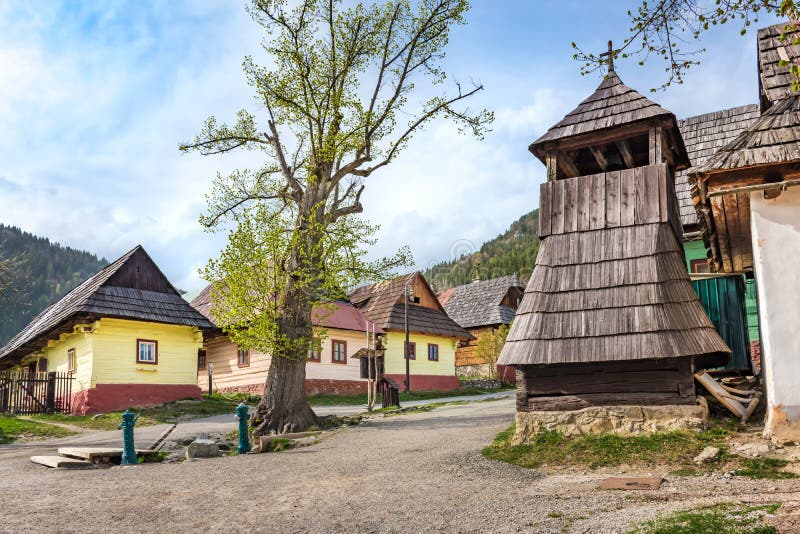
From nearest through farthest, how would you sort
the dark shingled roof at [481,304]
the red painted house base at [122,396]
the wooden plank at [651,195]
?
1. the wooden plank at [651,195]
2. the red painted house base at [122,396]
3. the dark shingled roof at [481,304]

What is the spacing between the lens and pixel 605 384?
10781mm

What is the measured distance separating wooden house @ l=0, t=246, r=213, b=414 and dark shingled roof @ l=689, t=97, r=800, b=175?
1944 cm

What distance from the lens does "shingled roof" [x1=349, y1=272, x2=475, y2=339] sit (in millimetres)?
32062

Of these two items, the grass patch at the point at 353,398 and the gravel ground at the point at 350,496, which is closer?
the gravel ground at the point at 350,496

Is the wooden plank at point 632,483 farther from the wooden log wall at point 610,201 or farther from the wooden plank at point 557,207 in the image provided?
the wooden plank at point 557,207

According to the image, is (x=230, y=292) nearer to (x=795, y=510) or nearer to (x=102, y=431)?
(x=102, y=431)

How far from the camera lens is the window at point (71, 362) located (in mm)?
23781

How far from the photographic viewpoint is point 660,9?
565 centimetres

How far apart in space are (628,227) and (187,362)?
18.6m

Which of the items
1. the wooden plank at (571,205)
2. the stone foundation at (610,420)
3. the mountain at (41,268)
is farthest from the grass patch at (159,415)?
the mountain at (41,268)

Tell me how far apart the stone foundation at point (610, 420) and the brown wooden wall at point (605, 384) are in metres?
0.12

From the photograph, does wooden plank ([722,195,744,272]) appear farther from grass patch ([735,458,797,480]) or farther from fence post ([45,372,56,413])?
fence post ([45,372,56,413])

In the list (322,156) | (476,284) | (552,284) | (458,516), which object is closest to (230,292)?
(322,156)

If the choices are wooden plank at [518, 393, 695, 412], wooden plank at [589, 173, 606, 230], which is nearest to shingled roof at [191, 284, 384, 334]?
wooden plank at [589, 173, 606, 230]
